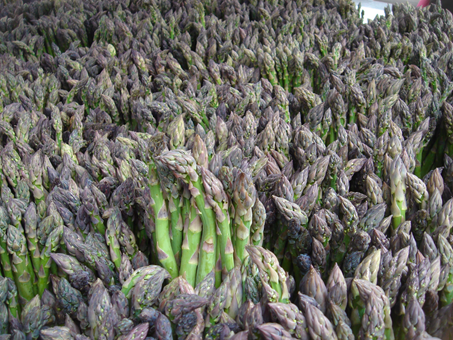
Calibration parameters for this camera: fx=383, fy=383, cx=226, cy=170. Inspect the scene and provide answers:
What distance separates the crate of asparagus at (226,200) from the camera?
138 cm

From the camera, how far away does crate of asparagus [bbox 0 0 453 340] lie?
1379 millimetres

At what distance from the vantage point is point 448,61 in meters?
2.97

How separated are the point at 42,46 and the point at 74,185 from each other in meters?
2.22

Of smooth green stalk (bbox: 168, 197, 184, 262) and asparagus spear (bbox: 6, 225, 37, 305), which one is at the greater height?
smooth green stalk (bbox: 168, 197, 184, 262)

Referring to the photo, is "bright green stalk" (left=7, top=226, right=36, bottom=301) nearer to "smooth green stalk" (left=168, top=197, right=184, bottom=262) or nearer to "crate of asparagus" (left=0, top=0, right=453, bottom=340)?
"crate of asparagus" (left=0, top=0, right=453, bottom=340)

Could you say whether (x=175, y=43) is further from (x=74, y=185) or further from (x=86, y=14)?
(x=74, y=185)

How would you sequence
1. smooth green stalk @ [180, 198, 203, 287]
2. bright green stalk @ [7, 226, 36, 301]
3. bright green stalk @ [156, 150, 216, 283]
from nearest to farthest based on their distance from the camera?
bright green stalk @ [156, 150, 216, 283] → smooth green stalk @ [180, 198, 203, 287] → bright green stalk @ [7, 226, 36, 301]

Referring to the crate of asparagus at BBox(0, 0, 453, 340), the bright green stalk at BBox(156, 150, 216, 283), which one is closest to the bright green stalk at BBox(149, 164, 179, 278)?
the crate of asparagus at BBox(0, 0, 453, 340)

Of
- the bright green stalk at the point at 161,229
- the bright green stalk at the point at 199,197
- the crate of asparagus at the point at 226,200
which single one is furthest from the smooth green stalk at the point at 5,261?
the bright green stalk at the point at 199,197

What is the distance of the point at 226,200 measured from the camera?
1.48 metres

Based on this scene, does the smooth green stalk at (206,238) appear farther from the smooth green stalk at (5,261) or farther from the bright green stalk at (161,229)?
the smooth green stalk at (5,261)

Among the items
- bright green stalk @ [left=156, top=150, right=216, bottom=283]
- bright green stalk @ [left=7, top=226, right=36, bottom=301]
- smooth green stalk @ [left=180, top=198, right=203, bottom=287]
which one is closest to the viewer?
bright green stalk @ [left=156, top=150, right=216, bottom=283]

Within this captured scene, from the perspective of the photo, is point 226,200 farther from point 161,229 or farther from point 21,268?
point 21,268

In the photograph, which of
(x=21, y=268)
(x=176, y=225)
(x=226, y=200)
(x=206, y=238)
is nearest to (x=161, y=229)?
(x=176, y=225)
